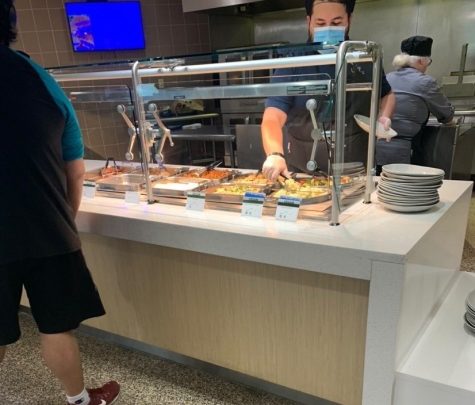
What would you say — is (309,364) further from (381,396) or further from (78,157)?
(78,157)

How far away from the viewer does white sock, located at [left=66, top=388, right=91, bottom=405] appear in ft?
4.63

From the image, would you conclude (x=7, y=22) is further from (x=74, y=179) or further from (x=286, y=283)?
(x=286, y=283)

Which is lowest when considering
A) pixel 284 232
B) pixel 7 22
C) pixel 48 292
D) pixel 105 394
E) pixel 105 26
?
pixel 105 394

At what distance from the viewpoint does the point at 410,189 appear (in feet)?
4.09

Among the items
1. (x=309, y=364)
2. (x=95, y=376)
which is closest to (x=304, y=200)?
(x=309, y=364)

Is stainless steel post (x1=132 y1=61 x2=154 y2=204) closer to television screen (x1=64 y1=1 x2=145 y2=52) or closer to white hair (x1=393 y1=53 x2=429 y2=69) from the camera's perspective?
white hair (x1=393 y1=53 x2=429 y2=69)

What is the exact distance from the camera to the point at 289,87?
1.16 m

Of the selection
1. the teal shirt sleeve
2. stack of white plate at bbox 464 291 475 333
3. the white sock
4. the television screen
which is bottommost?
the white sock

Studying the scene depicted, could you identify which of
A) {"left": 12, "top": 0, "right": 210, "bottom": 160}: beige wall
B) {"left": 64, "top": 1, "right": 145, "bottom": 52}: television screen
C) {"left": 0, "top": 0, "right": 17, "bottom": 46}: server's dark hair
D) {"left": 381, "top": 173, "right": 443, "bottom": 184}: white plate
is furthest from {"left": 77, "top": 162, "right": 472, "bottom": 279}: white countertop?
{"left": 64, "top": 1, "right": 145, "bottom": 52}: television screen

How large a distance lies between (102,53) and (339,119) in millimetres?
3438

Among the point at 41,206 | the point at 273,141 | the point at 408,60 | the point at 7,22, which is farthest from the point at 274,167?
the point at 408,60

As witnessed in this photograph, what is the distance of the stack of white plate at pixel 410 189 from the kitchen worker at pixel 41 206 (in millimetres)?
989

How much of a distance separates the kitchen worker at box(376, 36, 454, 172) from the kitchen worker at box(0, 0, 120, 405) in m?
1.92

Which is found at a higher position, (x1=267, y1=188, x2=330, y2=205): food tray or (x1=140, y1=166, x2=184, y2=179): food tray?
(x1=267, y1=188, x2=330, y2=205): food tray
